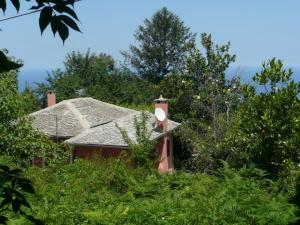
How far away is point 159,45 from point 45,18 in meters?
61.2

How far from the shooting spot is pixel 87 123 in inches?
1112

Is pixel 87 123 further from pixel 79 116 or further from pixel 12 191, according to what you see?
pixel 12 191

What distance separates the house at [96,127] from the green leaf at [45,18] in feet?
67.9

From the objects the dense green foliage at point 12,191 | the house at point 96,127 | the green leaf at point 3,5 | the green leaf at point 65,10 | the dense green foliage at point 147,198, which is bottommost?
the dense green foliage at point 147,198

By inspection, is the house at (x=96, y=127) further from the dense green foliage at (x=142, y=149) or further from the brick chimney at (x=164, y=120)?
the dense green foliage at (x=142, y=149)

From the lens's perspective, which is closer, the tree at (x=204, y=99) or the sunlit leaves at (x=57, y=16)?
the sunlit leaves at (x=57, y=16)

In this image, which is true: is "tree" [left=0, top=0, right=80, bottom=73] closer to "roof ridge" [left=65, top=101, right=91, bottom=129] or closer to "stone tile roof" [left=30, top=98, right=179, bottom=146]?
"stone tile roof" [left=30, top=98, right=179, bottom=146]

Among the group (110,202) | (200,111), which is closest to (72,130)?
(200,111)

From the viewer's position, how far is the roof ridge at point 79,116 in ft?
91.7

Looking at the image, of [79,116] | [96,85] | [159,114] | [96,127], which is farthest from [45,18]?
[96,85]

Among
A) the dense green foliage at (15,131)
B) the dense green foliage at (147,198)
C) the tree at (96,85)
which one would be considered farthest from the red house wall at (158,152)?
the tree at (96,85)

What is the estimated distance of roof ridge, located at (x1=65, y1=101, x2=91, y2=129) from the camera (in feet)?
91.7

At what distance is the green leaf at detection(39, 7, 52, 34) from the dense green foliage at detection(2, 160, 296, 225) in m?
6.67

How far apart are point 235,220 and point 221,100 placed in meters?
16.5
